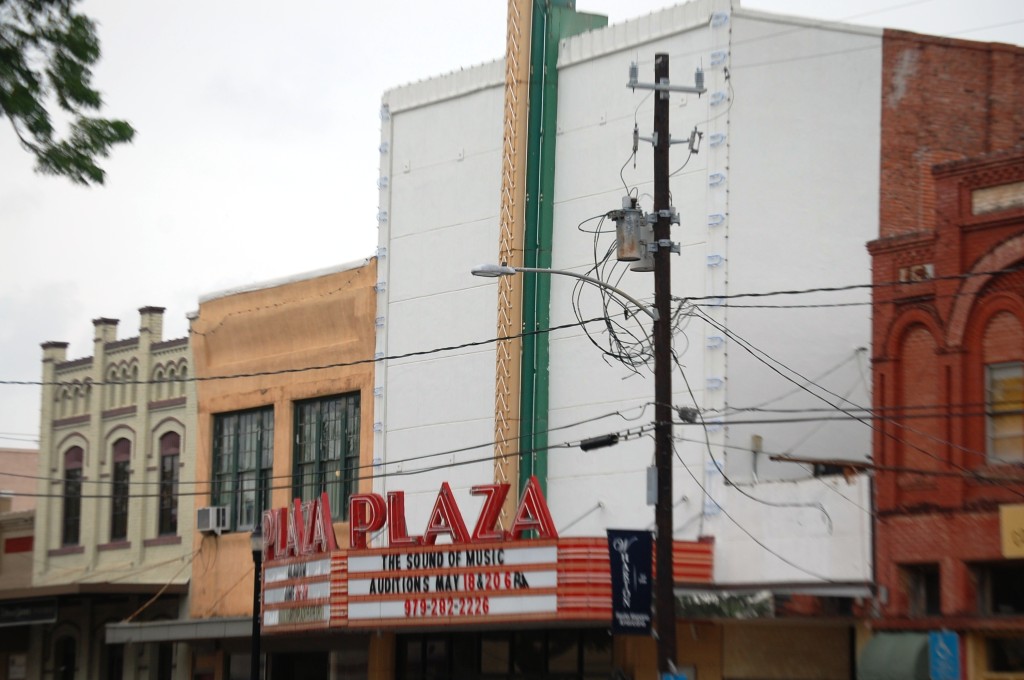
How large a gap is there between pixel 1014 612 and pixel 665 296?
6.98m

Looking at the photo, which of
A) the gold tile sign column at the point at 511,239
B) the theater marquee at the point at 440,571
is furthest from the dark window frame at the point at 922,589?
the gold tile sign column at the point at 511,239

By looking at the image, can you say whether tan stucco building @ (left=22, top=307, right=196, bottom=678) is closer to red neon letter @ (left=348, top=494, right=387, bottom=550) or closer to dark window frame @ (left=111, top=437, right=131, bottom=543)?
dark window frame @ (left=111, top=437, right=131, bottom=543)

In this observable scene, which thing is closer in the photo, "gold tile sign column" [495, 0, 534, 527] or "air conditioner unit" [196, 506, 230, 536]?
"gold tile sign column" [495, 0, 534, 527]

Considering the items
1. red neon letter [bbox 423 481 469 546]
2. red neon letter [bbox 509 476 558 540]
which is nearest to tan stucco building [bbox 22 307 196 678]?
red neon letter [bbox 423 481 469 546]

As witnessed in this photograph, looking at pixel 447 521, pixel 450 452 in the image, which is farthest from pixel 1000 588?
pixel 450 452

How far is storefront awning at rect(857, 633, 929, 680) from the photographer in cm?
2381

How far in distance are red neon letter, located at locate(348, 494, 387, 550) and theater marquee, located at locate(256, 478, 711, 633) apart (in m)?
0.02

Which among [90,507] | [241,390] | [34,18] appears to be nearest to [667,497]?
[34,18]

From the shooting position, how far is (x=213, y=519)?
128 feet

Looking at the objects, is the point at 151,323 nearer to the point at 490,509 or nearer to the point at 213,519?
the point at 213,519

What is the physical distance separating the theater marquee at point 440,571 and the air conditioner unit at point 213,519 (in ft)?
19.6

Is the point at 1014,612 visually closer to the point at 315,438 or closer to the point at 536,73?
the point at 536,73

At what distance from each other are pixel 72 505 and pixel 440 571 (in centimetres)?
1787

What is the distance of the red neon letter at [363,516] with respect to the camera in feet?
100
